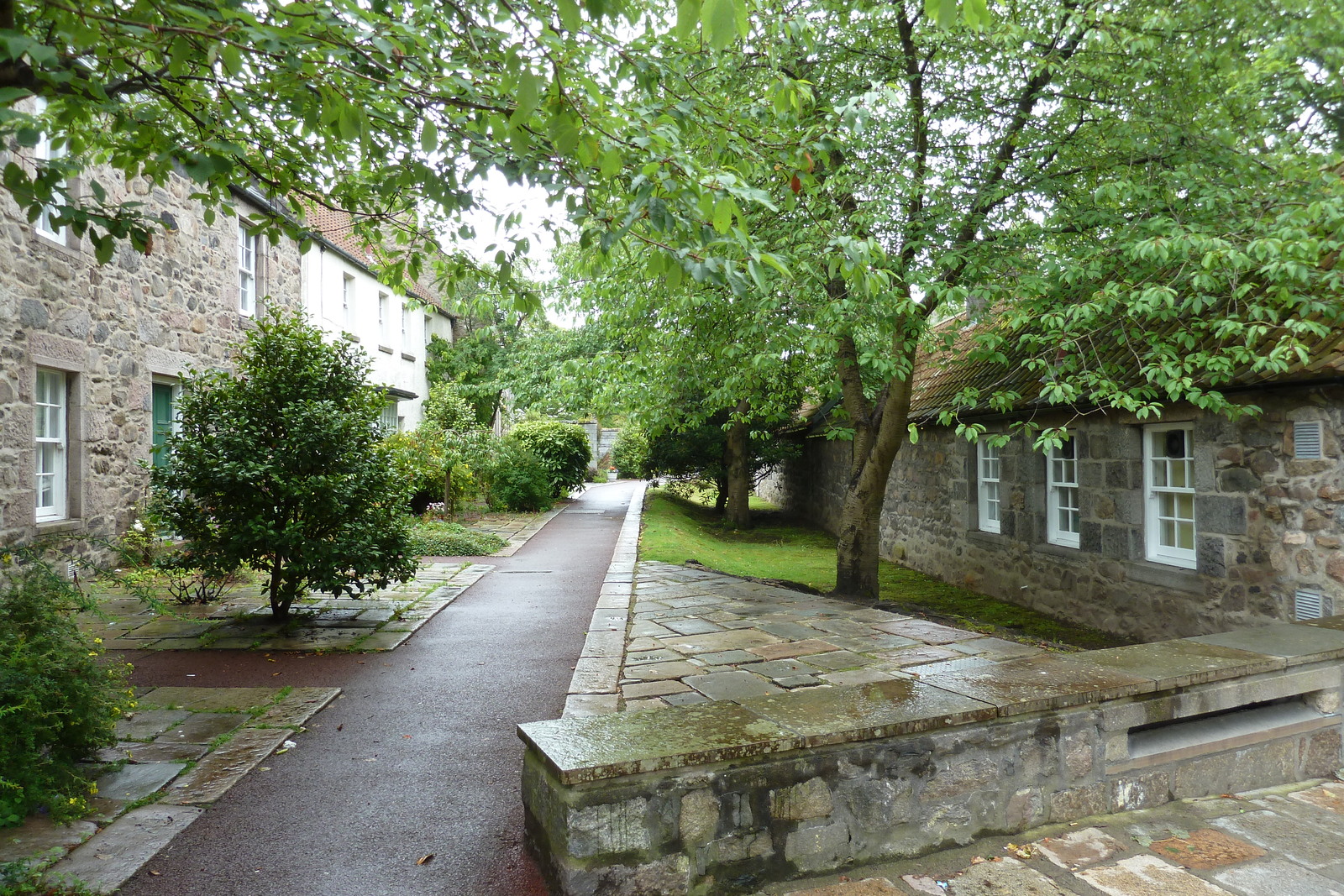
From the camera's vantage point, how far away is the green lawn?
9.26 meters

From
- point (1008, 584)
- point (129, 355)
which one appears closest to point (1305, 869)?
point (1008, 584)

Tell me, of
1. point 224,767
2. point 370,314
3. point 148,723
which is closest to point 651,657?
point 224,767

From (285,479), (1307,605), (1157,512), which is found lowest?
(1307,605)

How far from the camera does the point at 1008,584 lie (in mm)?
11242

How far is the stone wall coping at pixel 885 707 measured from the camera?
302 cm

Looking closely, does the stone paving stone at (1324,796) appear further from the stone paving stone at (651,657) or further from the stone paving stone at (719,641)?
the stone paving stone at (651,657)

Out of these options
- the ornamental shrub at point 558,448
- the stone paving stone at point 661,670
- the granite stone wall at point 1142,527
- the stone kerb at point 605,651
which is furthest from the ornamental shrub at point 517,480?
the stone paving stone at point 661,670

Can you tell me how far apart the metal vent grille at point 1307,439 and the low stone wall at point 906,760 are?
2.95 m

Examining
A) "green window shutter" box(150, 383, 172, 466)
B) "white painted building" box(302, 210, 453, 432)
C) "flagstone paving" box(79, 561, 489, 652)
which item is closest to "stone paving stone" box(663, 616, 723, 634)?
"flagstone paving" box(79, 561, 489, 652)

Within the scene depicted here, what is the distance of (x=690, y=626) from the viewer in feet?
24.0

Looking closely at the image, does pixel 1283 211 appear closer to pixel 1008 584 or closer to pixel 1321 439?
pixel 1321 439

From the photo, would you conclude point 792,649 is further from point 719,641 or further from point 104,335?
point 104,335

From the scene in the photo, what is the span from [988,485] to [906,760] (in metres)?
9.38

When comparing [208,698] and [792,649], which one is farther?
[792,649]
